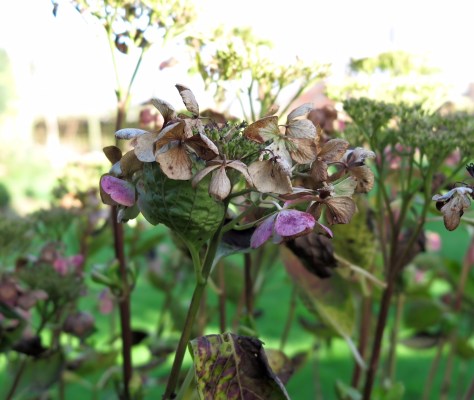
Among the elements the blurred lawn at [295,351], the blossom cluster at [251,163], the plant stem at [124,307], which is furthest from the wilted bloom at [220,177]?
the blurred lawn at [295,351]

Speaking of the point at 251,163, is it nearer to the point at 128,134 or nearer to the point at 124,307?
the point at 128,134

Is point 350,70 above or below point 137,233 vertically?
above

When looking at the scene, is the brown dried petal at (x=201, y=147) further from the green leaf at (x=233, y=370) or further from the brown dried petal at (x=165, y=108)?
the green leaf at (x=233, y=370)

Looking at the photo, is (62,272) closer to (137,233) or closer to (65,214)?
(65,214)

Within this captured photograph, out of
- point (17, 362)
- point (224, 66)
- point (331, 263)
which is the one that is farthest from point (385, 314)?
point (17, 362)

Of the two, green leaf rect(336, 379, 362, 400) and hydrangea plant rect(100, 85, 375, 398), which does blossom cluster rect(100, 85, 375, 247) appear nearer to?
hydrangea plant rect(100, 85, 375, 398)

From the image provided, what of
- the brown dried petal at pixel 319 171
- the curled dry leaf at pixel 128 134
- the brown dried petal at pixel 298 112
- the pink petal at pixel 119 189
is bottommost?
the pink petal at pixel 119 189

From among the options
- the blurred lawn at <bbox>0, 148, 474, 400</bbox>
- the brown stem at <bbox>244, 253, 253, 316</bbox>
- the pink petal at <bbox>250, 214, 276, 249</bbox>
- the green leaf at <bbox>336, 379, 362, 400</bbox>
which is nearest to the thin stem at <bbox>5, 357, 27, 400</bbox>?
the blurred lawn at <bbox>0, 148, 474, 400</bbox>
